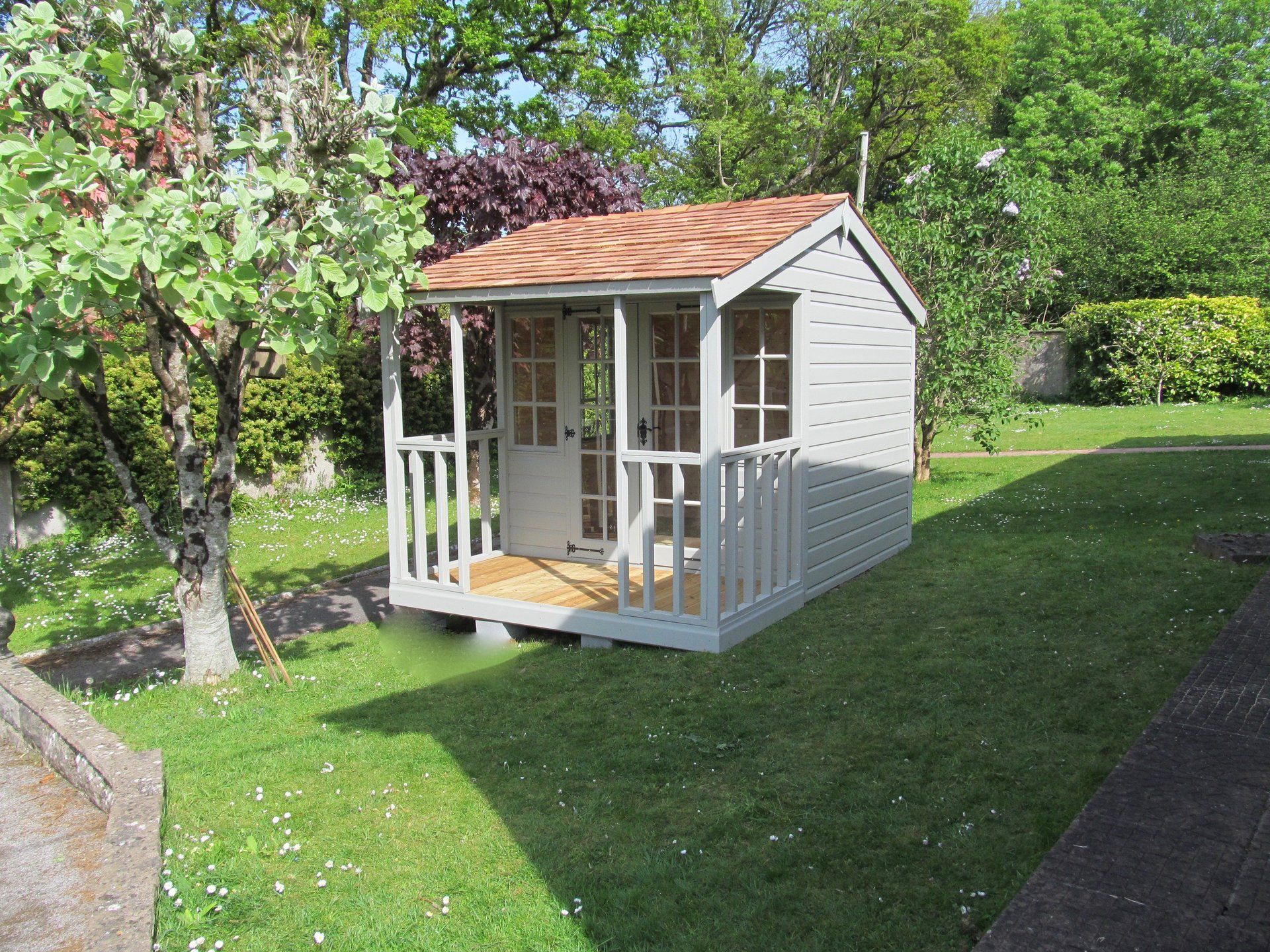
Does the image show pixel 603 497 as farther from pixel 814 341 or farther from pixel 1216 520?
pixel 1216 520

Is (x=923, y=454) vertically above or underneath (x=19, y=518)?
above

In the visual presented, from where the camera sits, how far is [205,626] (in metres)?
5.97

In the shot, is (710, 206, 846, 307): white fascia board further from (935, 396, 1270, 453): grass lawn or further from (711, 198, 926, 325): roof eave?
(935, 396, 1270, 453): grass lawn

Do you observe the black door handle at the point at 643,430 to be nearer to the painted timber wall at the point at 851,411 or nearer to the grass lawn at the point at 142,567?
the painted timber wall at the point at 851,411

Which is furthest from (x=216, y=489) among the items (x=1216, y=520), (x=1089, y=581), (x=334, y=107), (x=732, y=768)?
(x=1216, y=520)

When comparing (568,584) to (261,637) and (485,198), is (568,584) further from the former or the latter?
(485,198)

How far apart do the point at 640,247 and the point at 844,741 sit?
11.7ft

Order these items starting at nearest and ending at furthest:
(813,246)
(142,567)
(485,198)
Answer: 1. (813,246)
2. (142,567)
3. (485,198)

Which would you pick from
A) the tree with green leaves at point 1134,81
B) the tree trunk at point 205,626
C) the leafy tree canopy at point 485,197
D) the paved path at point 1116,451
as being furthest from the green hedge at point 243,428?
the tree with green leaves at point 1134,81

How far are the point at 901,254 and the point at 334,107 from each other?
7.55m

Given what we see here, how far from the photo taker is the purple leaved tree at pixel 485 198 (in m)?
11.4

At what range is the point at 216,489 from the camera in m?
5.85

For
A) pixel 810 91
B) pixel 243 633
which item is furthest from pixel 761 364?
pixel 810 91

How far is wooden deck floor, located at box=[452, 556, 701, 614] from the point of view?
6.77 m
